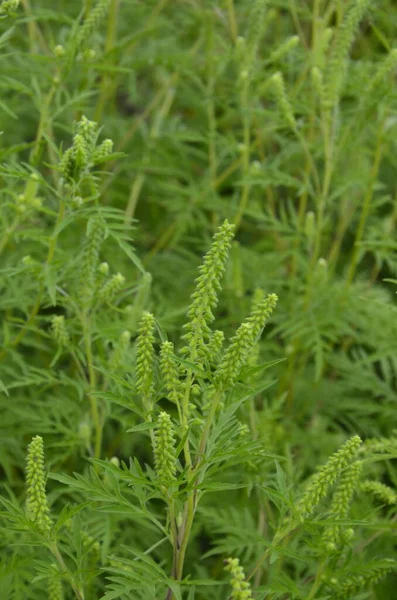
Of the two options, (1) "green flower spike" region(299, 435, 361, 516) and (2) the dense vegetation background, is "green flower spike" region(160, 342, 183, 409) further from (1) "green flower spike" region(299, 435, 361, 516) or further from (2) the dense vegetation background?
(1) "green flower spike" region(299, 435, 361, 516)

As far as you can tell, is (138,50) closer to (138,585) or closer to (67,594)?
(67,594)

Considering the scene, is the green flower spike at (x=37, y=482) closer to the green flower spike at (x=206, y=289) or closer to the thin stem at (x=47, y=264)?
the green flower spike at (x=206, y=289)

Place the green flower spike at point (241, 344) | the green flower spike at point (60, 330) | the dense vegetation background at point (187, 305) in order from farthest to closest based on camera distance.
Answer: the green flower spike at point (60, 330) → the dense vegetation background at point (187, 305) → the green flower spike at point (241, 344)

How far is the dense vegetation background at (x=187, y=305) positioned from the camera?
5.50 ft

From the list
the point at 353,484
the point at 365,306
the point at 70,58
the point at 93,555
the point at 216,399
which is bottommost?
the point at 93,555

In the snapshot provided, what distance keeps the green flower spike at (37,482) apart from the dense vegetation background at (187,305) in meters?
0.03

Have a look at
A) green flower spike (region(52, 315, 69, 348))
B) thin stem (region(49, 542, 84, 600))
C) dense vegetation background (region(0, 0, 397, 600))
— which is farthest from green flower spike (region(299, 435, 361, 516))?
green flower spike (region(52, 315, 69, 348))

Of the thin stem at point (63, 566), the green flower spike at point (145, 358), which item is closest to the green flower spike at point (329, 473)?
the green flower spike at point (145, 358)

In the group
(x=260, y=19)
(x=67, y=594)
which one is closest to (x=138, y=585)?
(x=67, y=594)

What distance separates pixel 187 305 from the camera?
306cm

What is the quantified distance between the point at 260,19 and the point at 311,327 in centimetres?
103

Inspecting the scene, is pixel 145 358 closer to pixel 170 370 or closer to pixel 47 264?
pixel 170 370

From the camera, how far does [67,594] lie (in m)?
2.19

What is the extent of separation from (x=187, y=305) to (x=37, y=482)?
1.71m
